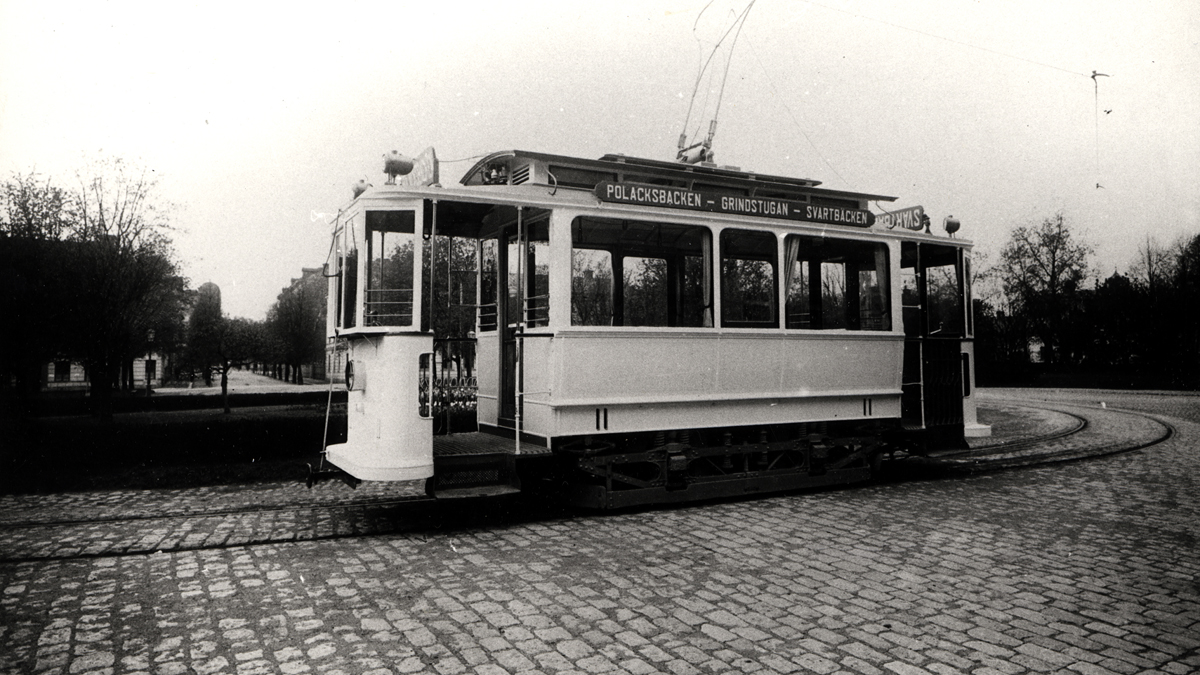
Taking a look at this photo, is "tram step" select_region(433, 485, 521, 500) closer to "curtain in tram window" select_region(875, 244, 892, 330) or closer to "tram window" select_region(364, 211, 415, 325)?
"tram window" select_region(364, 211, 415, 325)

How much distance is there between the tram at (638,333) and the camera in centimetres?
686

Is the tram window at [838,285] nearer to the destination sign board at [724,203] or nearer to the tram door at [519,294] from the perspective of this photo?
the destination sign board at [724,203]

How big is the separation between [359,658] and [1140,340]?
37627 millimetres

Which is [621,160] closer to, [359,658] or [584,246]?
[584,246]

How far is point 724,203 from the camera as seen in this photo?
8.09m

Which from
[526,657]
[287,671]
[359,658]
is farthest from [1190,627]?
[287,671]

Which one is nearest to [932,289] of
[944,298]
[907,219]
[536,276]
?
[944,298]

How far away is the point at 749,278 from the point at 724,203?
0.91 m

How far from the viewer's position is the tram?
22.5 ft

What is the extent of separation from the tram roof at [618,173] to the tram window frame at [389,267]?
1317 mm

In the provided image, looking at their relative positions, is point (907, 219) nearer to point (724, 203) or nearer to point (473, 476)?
point (724, 203)

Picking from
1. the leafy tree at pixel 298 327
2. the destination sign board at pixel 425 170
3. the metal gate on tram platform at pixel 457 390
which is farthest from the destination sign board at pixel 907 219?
the leafy tree at pixel 298 327

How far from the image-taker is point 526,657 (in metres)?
3.91

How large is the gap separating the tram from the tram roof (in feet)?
0.08
